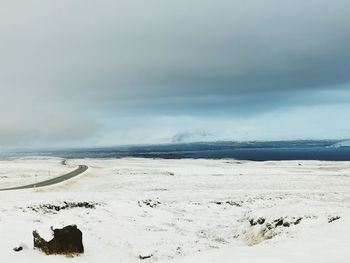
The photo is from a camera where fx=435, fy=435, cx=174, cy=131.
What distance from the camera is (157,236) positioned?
3020cm

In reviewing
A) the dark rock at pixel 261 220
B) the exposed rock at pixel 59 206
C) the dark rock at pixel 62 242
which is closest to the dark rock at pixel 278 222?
the dark rock at pixel 261 220

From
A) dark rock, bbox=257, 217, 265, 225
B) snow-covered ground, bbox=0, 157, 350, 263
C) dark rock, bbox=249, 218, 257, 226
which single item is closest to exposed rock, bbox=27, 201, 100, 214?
snow-covered ground, bbox=0, 157, 350, 263

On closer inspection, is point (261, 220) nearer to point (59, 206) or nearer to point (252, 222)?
point (252, 222)

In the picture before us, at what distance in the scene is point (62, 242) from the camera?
22.5 meters

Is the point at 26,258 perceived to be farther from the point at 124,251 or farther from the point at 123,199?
the point at 123,199

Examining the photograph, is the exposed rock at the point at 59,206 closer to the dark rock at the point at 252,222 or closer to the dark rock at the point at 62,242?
the dark rock at the point at 62,242

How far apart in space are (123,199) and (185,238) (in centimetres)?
→ 1546

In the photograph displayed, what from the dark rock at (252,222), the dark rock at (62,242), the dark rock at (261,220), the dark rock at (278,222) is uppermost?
the dark rock at (62,242)

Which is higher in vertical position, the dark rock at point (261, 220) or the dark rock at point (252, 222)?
the dark rock at point (261, 220)

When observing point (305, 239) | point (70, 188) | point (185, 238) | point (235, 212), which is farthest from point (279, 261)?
point (70, 188)

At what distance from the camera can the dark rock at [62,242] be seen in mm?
22312

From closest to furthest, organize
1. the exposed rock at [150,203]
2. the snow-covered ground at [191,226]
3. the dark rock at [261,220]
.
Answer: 1. the snow-covered ground at [191,226]
2. the dark rock at [261,220]
3. the exposed rock at [150,203]

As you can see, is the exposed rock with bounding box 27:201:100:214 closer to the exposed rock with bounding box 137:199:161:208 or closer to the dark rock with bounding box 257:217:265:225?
the exposed rock with bounding box 137:199:161:208

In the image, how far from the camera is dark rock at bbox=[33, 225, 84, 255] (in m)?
22.3
